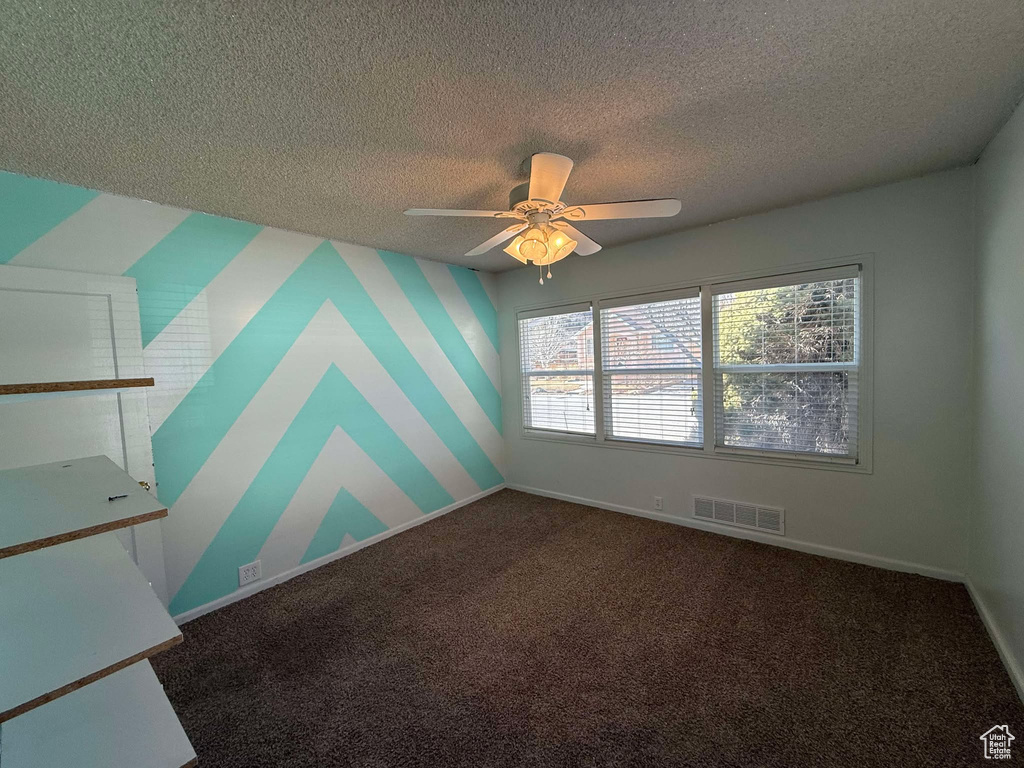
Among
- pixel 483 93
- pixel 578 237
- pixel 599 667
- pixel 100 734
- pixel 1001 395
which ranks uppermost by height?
pixel 483 93

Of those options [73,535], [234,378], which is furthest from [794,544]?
[234,378]

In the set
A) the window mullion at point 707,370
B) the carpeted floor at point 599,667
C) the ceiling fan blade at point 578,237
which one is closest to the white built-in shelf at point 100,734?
Answer: the carpeted floor at point 599,667

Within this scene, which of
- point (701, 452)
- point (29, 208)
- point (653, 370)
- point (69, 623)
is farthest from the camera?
point (653, 370)

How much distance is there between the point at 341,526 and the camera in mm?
3109

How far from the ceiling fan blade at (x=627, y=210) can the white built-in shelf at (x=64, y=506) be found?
69.7 inches

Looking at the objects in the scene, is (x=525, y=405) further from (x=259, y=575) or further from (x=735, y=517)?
(x=259, y=575)

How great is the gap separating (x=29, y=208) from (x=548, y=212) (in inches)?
95.6

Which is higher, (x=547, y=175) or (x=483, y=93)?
(x=483, y=93)

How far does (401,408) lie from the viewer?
3.51m

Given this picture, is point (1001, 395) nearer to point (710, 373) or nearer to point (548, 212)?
point (710, 373)

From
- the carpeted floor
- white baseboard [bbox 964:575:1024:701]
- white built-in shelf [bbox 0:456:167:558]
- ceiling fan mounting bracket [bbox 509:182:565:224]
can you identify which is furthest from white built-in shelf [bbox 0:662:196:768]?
white baseboard [bbox 964:575:1024:701]

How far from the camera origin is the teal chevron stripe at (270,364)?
2.35 m

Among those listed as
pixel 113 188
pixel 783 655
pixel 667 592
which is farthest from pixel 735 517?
pixel 113 188

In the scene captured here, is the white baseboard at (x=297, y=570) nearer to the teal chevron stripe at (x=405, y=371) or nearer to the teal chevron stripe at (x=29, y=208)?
the teal chevron stripe at (x=405, y=371)
